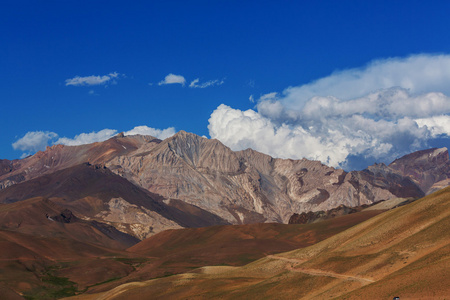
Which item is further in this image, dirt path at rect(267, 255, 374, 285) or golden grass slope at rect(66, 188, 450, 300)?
dirt path at rect(267, 255, 374, 285)

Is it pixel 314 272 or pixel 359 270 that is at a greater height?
pixel 314 272

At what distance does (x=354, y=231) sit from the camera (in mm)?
115438

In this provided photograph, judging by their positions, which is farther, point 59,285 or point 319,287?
point 59,285

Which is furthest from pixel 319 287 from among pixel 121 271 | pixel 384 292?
pixel 121 271

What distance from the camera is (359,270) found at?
8350cm

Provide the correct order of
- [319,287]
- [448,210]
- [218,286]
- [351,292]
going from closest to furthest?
1. [351,292]
2. [319,287]
3. [448,210]
4. [218,286]

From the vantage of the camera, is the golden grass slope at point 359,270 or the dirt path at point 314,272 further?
the dirt path at point 314,272

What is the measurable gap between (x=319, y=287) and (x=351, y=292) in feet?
39.1

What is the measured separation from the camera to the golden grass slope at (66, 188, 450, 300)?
223ft

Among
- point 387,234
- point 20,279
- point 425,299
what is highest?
point 20,279

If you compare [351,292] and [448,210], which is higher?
[448,210]

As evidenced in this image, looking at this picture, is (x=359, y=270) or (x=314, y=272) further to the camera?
(x=314, y=272)

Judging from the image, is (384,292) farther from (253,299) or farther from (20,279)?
(20,279)

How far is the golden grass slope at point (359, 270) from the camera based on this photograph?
6788cm
